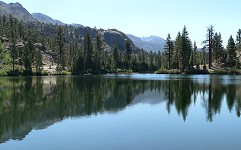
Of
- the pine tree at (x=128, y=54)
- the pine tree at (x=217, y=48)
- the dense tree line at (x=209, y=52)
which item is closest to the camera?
the dense tree line at (x=209, y=52)

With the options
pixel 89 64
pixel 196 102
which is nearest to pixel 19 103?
pixel 196 102

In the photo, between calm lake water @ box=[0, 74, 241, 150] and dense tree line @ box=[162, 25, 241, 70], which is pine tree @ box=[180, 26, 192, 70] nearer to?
dense tree line @ box=[162, 25, 241, 70]

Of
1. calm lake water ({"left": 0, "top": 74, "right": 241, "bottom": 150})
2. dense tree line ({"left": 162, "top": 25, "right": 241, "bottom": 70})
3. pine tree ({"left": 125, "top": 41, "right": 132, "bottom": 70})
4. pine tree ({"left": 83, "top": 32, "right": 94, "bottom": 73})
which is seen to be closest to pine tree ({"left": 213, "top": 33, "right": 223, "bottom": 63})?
dense tree line ({"left": 162, "top": 25, "right": 241, "bottom": 70})

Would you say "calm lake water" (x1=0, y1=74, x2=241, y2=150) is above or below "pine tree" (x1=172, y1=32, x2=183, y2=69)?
below

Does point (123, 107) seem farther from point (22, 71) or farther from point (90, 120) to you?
point (22, 71)

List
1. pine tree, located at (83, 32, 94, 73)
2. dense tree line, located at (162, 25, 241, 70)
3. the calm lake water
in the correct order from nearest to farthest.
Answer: the calm lake water, dense tree line, located at (162, 25, 241, 70), pine tree, located at (83, 32, 94, 73)

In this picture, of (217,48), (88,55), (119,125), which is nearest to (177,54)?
(217,48)

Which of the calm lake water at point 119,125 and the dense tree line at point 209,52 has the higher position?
the dense tree line at point 209,52

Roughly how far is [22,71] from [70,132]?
384 feet

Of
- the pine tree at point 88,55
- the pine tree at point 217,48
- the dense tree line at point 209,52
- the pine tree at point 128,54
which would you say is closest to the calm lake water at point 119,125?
the dense tree line at point 209,52

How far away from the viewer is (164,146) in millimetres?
19375

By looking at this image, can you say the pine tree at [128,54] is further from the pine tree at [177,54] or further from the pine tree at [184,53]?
the pine tree at [184,53]

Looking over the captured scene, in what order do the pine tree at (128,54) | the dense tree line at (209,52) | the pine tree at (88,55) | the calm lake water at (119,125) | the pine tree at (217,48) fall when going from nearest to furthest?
the calm lake water at (119,125)
the dense tree line at (209,52)
the pine tree at (217,48)
the pine tree at (88,55)
the pine tree at (128,54)

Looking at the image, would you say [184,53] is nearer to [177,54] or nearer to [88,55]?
[177,54]
